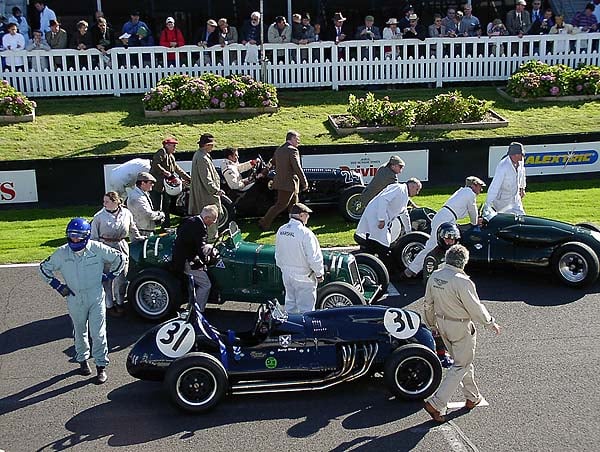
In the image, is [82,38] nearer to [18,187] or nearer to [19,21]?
[19,21]

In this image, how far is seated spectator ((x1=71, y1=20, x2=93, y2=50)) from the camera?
867 inches

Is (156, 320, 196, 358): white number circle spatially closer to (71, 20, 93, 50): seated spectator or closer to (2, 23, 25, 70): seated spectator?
(71, 20, 93, 50): seated spectator

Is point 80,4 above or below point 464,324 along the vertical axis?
above

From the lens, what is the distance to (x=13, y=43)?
21625 mm

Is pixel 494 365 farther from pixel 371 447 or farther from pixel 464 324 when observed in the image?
pixel 371 447

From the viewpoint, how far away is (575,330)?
417 inches

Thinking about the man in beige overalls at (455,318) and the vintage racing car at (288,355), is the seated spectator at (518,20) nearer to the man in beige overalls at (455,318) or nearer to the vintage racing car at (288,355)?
the vintage racing car at (288,355)

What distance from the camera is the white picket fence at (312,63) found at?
72.6 ft

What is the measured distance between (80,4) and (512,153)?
625 inches

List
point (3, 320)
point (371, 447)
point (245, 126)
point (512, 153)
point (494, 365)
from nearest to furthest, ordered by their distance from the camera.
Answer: point (371, 447)
point (494, 365)
point (3, 320)
point (512, 153)
point (245, 126)

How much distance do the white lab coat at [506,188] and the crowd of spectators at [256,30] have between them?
390 inches

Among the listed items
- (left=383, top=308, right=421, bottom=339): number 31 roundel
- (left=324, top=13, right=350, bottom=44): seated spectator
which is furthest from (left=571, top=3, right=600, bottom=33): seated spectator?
(left=383, top=308, right=421, bottom=339): number 31 roundel

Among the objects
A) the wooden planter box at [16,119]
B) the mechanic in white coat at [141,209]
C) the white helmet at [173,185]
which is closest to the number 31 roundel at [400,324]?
the mechanic in white coat at [141,209]

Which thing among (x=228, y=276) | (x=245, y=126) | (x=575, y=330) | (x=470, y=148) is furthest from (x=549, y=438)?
(x=245, y=126)
